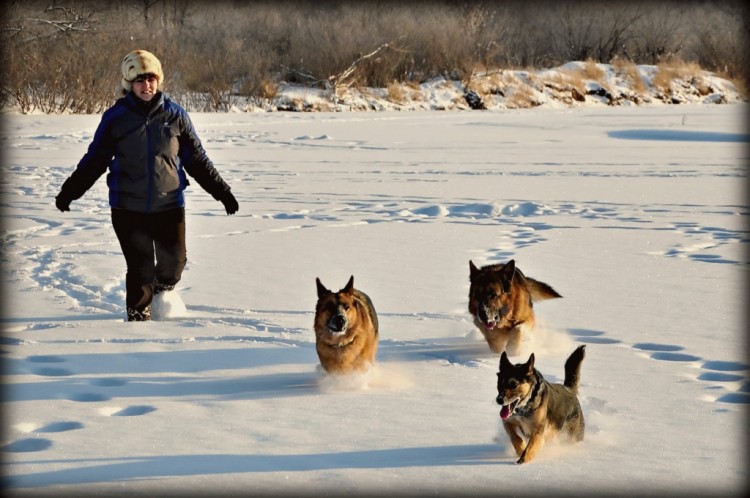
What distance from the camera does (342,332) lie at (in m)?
4.58

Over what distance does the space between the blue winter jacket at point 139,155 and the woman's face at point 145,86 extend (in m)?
0.04

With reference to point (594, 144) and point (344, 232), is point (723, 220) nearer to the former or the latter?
point (344, 232)

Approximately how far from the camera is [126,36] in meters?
27.7

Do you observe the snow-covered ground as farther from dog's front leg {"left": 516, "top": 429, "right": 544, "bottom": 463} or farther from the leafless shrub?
the leafless shrub

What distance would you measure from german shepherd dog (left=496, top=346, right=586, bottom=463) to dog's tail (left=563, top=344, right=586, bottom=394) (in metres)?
0.24

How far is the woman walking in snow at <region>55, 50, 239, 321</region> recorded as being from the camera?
18.5 feet

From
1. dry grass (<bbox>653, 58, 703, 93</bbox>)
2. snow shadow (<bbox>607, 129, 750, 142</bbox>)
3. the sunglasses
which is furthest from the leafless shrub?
the sunglasses

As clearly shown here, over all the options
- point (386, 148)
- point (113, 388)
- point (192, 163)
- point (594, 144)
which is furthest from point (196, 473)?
point (594, 144)

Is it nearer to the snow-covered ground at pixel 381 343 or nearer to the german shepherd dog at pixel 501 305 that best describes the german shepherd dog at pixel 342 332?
the snow-covered ground at pixel 381 343

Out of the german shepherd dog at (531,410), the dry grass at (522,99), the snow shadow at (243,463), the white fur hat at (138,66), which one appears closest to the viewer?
the snow shadow at (243,463)

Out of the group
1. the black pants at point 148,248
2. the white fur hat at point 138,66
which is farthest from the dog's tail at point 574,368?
the white fur hat at point 138,66

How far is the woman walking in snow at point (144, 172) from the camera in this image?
565 cm

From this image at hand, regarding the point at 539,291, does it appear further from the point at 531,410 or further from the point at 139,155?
the point at 139,155

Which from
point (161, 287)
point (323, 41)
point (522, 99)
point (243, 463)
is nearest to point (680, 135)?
point (522, 99)
